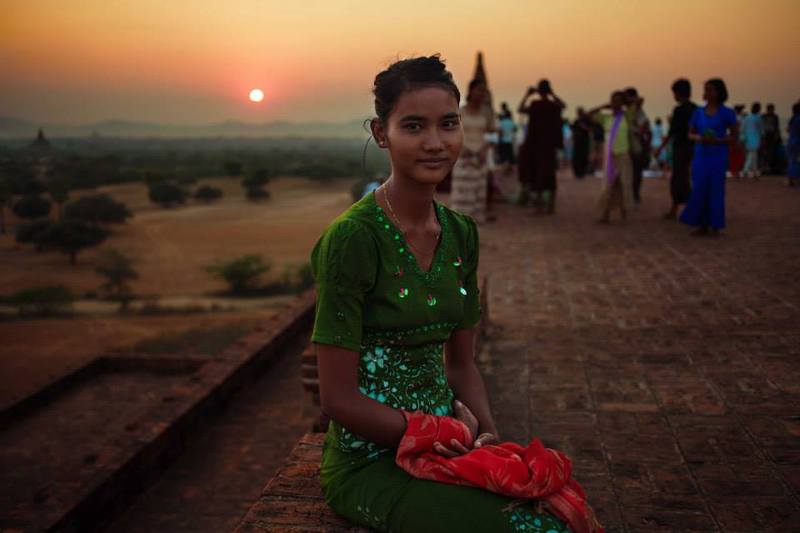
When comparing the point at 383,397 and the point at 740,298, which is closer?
the point at 383,397

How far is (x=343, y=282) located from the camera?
1.84m

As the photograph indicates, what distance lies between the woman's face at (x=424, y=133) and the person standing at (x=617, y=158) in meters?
8.38

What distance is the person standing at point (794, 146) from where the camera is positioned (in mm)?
12617

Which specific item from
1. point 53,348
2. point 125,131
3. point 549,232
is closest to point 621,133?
point 549,232

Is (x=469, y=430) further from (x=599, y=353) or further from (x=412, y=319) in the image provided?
(x=599, y=353)

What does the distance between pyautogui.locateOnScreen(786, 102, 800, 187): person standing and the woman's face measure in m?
12.8

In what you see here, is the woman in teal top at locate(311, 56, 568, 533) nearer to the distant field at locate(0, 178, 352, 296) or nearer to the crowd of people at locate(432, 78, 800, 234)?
the crowd of people at locate(432, 78, 800, 234)

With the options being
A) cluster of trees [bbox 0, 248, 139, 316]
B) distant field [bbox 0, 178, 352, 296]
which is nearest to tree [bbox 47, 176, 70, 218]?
distant field [bbox 0, 178, 352, 296]

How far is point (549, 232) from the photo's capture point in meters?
9.98

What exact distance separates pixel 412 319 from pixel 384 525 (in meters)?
0.54

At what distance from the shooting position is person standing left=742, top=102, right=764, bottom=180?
14445 millimetres

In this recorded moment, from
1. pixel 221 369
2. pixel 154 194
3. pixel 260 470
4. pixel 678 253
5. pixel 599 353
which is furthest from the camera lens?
pixel 154 194

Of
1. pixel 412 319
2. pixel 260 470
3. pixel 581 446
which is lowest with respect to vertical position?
pixel 260 470

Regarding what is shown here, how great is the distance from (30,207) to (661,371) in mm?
14716
